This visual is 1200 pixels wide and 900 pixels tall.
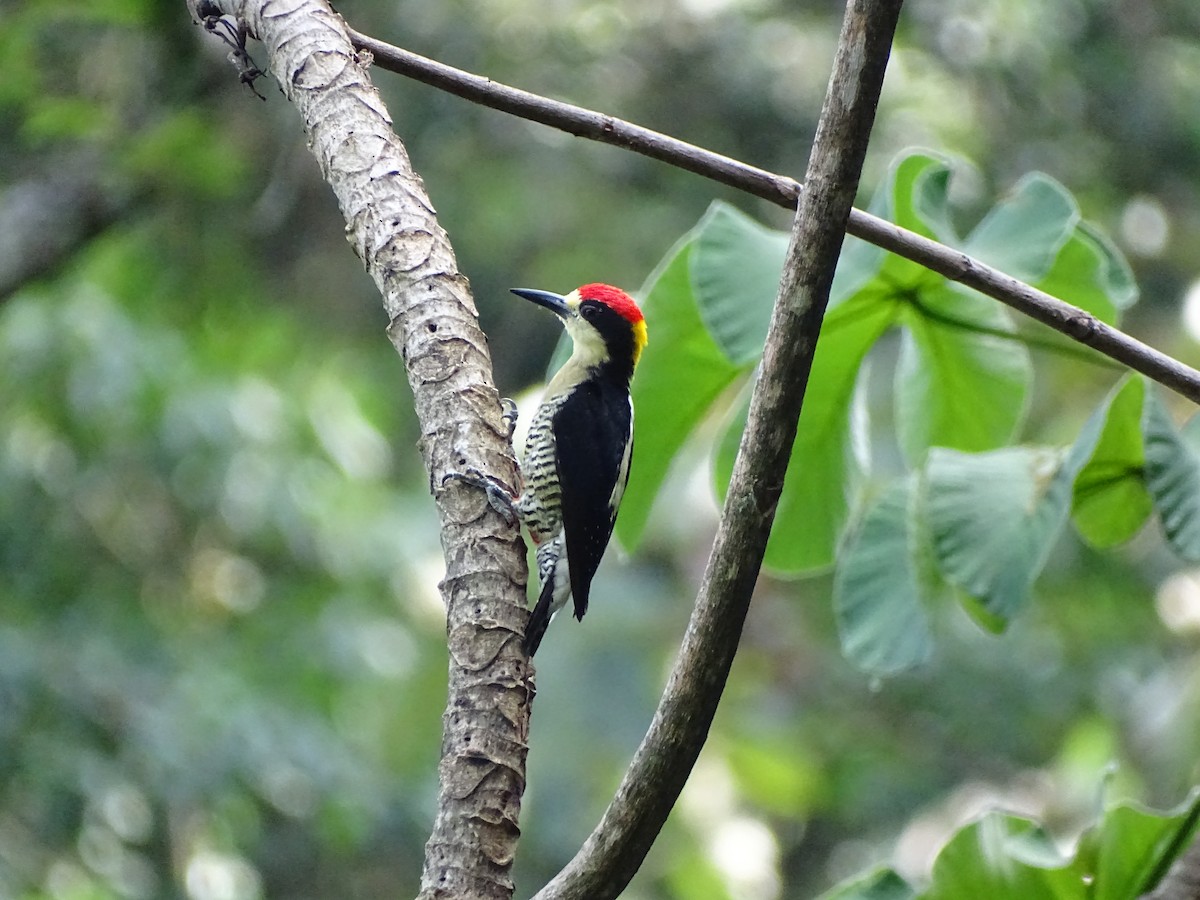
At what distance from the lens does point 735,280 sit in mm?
2346

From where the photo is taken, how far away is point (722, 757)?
24.3ft

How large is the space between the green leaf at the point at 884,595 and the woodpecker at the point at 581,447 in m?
0.54

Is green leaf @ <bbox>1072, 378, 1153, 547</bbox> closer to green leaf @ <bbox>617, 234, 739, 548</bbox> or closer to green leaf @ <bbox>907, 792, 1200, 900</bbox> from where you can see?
green leaf @ <bbox>907, 792, 1200, 900</bbox>

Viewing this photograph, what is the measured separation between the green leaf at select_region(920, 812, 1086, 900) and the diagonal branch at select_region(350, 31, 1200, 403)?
805 millimetres

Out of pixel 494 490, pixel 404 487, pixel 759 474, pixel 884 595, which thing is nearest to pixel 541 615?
pixel 884 595

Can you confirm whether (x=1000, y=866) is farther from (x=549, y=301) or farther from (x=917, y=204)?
(x=549, y=301)

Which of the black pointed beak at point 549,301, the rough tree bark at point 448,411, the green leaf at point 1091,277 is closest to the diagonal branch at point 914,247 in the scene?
the rough tree bark at point 448,411

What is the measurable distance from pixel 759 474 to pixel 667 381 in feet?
3.80

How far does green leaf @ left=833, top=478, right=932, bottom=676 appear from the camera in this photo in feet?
7.83

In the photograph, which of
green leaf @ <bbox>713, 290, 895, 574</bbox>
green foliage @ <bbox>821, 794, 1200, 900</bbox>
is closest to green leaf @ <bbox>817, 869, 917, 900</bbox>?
green foliage @ <bbox>821, 794, 1200, 900</bbox>

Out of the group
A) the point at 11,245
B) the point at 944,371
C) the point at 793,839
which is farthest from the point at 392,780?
the point at 944,371

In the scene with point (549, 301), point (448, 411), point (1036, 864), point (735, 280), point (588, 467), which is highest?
point (549, 301)

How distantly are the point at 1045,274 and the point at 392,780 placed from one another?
5.13 metres

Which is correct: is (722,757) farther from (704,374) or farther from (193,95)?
(704,374)
